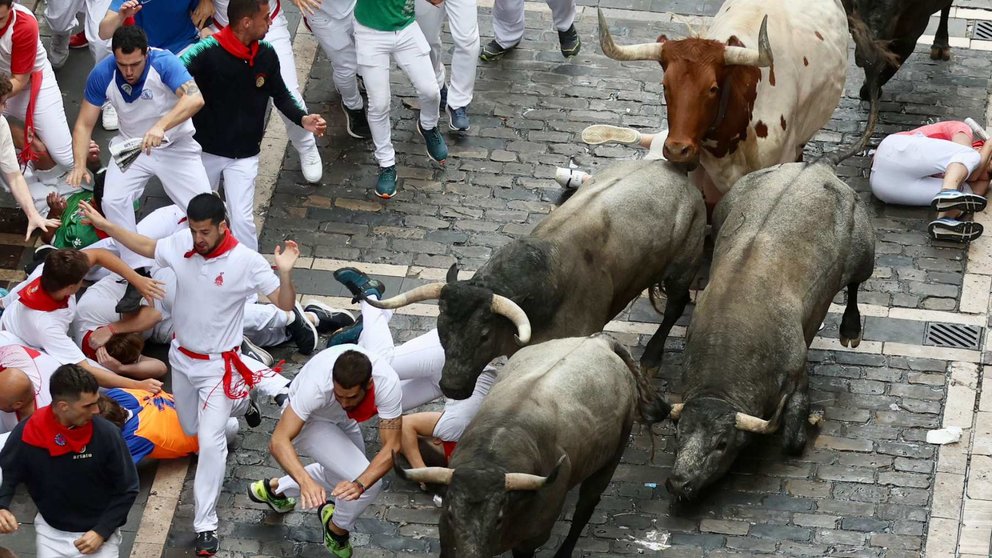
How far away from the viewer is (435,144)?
611 inches

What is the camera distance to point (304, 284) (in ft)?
46.8

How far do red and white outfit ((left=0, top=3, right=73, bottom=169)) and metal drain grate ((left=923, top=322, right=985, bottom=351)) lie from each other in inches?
307

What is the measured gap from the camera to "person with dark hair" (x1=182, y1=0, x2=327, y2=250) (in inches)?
525

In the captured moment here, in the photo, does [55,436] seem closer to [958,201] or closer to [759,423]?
[759,423]

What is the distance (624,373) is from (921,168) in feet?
15.8

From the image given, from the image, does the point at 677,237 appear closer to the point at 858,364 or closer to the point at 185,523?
the point at 858,364

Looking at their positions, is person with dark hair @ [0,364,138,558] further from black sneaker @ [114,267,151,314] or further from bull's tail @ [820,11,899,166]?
bull's tail @ [820,11,899,166]

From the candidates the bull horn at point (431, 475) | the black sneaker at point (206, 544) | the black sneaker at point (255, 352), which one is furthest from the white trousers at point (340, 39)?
the bull horn at point (431, 475)

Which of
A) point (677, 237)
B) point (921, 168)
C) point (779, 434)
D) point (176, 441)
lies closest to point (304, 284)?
point (176, 441)

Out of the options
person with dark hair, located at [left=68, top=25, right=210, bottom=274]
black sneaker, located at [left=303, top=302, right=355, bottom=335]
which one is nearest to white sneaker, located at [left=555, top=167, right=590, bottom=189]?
black sneaker, located at [left=303, top=302, right=355, bottom=335]

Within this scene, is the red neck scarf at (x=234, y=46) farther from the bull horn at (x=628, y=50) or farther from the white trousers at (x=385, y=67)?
the bull horn at (x=628, y=50)

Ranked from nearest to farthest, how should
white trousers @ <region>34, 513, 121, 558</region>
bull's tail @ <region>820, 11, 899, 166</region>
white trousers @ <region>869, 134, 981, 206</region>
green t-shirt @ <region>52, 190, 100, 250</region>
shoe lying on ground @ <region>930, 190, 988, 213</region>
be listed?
white trousers @ <region>34, 513, 121, 558</region>, green t-shirt @ <region>52, 190, 100, 250</region>, shoe lying on ground @ <region>930, 190, 988, 213</region>, white trousers @ <region>869, 134, 981, 206</region>, bull's tail @ <region>820, 11, 899, 166</region>

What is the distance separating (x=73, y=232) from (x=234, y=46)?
6.82 ft

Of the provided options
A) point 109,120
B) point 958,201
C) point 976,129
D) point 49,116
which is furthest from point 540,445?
point 109,120
